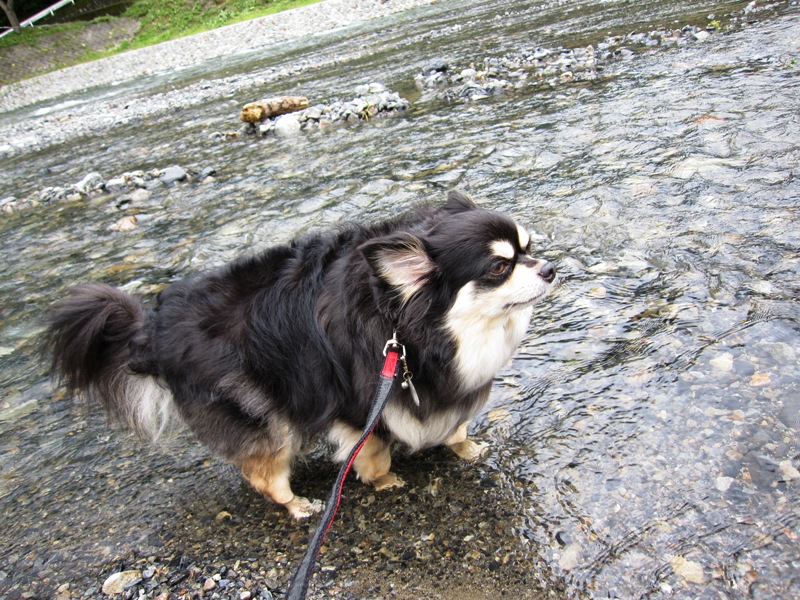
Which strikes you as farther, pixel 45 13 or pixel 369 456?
pixel 45 13

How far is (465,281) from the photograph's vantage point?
7.61 feet

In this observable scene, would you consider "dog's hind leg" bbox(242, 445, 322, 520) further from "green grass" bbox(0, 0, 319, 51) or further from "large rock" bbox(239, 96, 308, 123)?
"green grass" bbox(0, 0, 319, 51)

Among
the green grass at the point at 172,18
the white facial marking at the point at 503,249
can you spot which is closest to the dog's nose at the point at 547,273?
the white facial marking at the point at 503,249

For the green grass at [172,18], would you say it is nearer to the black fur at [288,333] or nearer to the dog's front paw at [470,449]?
the black fur at [288,333]

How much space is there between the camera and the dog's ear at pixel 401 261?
214 cm

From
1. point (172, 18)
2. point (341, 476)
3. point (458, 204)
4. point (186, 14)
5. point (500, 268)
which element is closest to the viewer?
point (341, 476)

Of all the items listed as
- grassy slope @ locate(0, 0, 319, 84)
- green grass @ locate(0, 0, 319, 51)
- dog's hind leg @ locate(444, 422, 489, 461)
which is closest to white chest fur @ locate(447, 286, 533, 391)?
dog's hind leg @ locate(444, 422, 489, 461)

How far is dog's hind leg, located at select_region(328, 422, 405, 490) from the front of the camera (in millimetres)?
2604

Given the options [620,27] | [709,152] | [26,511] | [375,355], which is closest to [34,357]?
[26,511]

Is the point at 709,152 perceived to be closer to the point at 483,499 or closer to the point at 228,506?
the point at 483,499

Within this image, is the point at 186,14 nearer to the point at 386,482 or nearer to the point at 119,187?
the point at 119,187

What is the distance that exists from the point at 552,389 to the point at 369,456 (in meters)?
1.11

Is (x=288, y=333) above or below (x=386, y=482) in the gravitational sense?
above

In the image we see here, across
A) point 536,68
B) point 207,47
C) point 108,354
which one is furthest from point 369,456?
point 207,47
